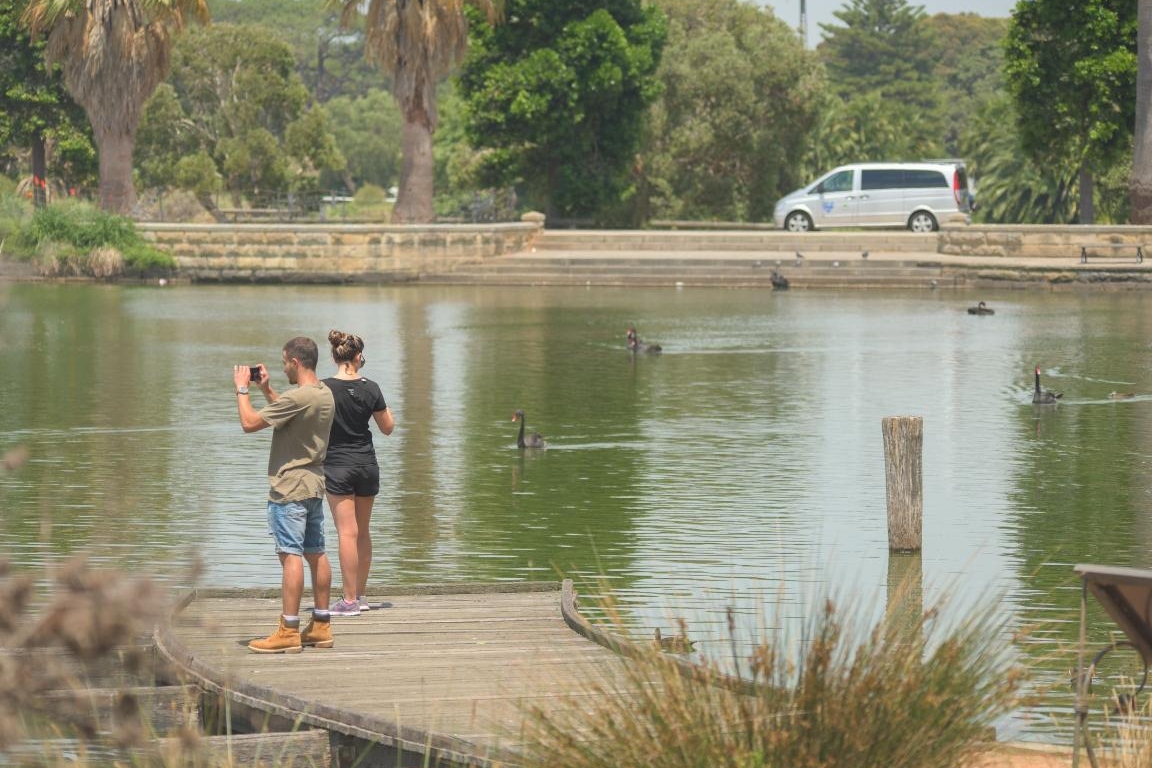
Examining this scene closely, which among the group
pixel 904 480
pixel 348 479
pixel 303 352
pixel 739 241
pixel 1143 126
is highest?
pixel 1143 126

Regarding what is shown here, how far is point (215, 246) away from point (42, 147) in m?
12.0

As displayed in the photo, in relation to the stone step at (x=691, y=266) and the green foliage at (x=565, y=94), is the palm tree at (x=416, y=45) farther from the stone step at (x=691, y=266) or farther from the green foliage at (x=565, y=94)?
the stone step at (x=691, y=266)

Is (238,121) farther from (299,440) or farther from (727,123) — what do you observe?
(299,440)

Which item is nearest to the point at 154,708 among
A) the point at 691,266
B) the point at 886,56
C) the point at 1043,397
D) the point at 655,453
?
the point at 655,453

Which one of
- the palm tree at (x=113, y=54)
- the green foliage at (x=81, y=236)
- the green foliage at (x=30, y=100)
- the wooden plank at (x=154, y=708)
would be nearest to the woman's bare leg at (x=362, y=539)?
the wooden plank at (x=154, y=708)

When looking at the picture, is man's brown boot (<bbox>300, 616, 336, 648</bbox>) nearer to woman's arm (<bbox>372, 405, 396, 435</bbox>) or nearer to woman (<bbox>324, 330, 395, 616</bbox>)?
woman (<bbox>324, 330, 395, 616</bbox>)

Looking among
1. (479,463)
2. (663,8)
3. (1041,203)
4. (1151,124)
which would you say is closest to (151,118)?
(663,8)

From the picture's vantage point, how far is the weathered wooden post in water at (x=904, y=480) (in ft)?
42.3

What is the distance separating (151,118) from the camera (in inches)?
2479

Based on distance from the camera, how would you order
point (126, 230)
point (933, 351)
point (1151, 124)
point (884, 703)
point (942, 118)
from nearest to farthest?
point (884, 703) < point (933, 351) < point (1151, 124) < point (126, 230) < point (942, 118)

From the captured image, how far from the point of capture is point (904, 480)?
521 inches

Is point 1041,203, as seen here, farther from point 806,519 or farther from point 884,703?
point 884,703

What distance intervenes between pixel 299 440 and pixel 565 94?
40019mm

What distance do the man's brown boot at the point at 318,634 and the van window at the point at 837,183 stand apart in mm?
38732
